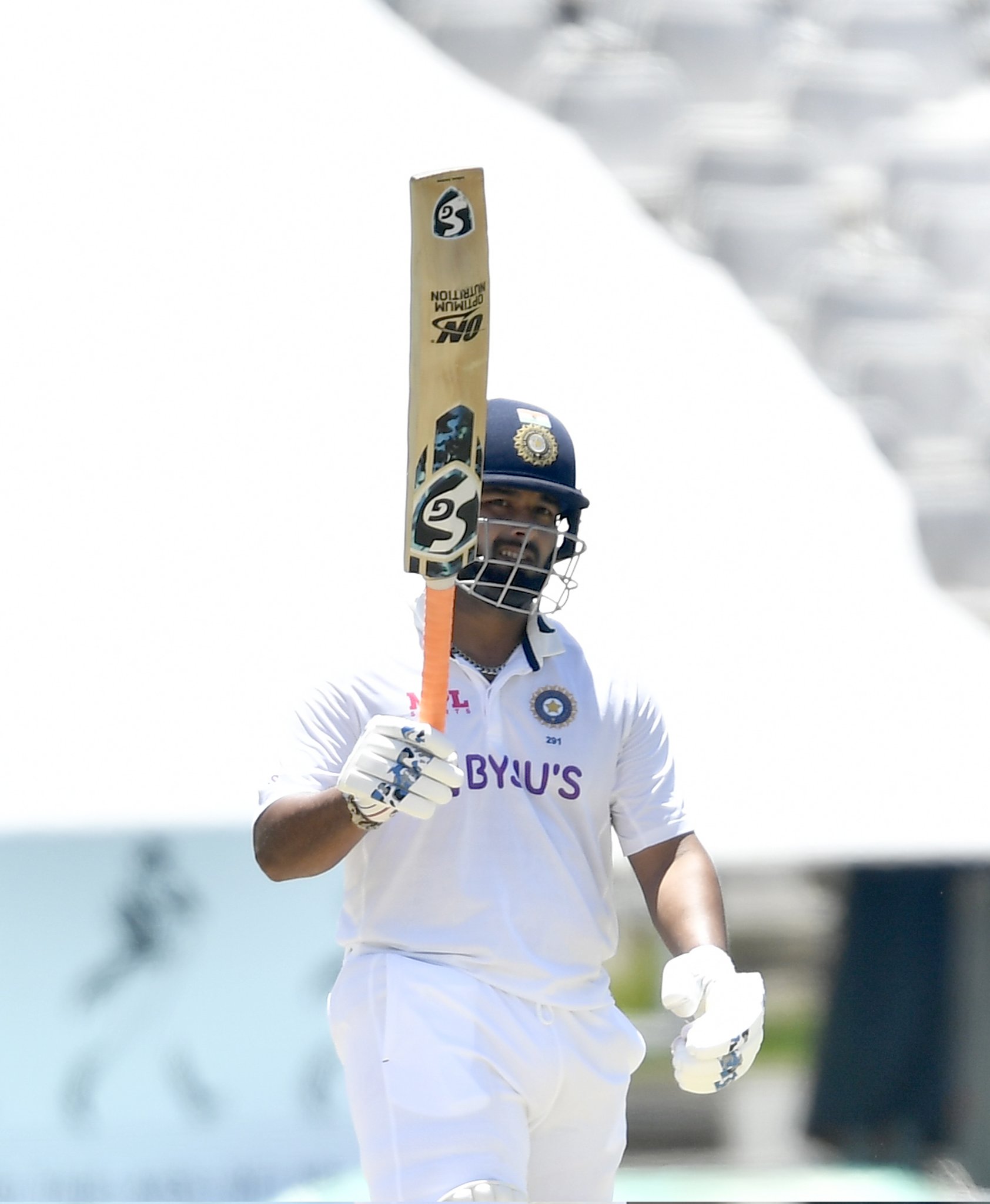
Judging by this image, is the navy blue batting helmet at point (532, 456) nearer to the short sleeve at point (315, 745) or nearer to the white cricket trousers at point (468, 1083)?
the short sleeve at point (315, 745)

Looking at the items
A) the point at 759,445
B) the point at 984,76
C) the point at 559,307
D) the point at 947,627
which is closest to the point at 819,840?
the point at 947,627

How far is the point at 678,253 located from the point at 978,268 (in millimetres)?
956

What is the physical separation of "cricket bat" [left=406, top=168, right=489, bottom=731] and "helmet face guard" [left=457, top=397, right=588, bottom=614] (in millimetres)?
76

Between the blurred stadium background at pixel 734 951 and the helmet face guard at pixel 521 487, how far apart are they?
5.60 ft

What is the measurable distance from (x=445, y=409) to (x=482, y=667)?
30 cm

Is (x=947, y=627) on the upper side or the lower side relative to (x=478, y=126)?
lower

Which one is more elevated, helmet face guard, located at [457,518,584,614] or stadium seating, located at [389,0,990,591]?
stadium seating, located at [389,0,990,591]

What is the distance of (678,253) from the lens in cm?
429

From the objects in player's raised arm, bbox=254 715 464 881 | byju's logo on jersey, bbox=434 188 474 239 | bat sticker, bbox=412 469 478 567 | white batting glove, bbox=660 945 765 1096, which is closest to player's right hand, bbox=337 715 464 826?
player's raised arm, bbox=254 715 464 881

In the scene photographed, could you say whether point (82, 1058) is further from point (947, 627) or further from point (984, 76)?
point (984, 76)

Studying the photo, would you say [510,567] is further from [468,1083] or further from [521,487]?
[468,1083]

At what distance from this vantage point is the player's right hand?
172 cm

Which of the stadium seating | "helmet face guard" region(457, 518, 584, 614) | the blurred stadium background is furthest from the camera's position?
the stadium seating

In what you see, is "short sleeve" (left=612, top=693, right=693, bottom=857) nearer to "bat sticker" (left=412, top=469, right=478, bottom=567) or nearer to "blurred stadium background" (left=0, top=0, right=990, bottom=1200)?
"bat sticker" (left=412, top=469, right=478, bottom=567)
